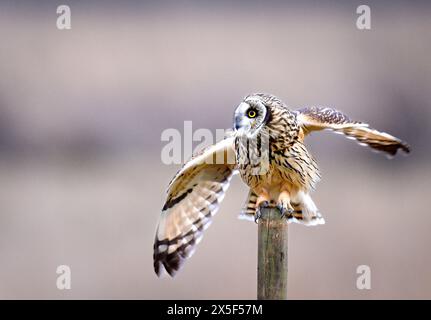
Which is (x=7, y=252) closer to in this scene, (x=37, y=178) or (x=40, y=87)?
(x=37, y=178)

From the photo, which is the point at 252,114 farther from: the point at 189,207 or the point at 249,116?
the point at 189,207

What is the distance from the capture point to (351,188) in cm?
1016

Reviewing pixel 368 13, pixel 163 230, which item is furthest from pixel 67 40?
pixel 163 230

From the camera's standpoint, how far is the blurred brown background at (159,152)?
845 centimetres

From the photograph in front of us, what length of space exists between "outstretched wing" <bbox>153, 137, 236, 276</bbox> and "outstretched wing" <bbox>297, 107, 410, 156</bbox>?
0.47 metres

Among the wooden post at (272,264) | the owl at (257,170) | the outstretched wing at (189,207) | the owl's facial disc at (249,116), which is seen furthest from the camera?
the outstretched wing at (189,207)

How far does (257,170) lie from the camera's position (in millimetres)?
4961

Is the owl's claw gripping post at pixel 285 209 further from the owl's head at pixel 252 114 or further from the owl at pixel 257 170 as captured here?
the owl's head at pixel 252 114

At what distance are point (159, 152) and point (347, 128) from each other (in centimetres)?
600

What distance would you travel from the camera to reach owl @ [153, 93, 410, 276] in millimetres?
4918

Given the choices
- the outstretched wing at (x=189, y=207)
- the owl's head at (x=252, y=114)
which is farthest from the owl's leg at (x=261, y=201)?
the owl's head at (x=252, y=114)

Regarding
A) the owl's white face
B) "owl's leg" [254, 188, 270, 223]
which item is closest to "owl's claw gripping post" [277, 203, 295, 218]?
"owl's leg" [254, 188, 270, 223]
